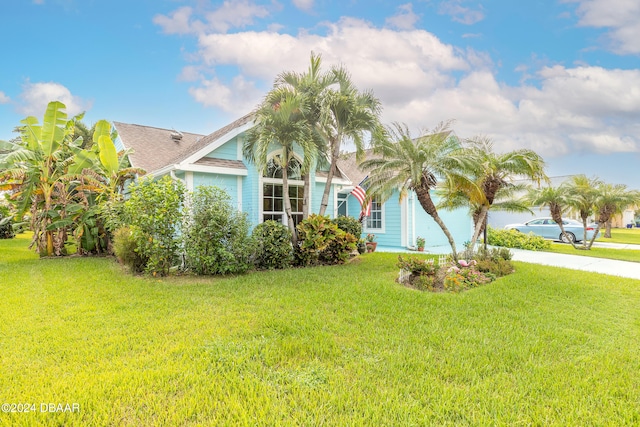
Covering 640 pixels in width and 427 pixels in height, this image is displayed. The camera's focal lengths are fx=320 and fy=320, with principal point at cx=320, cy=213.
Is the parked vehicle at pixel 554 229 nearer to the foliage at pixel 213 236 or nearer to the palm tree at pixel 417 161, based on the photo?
the palm tree at pixel 417 161

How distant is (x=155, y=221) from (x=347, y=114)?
21.3 feet

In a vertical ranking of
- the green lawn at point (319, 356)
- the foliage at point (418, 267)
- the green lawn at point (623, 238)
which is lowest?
the green lawn at point (623, 238)

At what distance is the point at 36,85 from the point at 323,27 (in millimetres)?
12860

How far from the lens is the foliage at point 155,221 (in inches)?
327

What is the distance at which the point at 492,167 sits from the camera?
995 cm

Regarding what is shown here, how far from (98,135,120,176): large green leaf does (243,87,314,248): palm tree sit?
15.8 feet

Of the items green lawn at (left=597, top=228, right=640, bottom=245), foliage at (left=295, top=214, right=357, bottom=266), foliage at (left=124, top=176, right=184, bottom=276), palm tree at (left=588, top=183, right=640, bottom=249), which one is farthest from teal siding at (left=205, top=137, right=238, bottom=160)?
green lawn at (left=597, top=228, right=640, bottom=245)

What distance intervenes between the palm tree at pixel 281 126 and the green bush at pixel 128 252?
13.8ft

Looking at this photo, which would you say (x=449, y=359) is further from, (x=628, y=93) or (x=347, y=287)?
(x=628, y=93)

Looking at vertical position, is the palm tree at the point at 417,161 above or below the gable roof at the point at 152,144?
below

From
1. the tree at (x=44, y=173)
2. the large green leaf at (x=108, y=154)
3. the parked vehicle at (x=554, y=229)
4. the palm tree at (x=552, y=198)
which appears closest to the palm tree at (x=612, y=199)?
the parked vehicle at (x=554, y=229)

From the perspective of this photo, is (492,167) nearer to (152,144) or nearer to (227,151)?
(227,151)

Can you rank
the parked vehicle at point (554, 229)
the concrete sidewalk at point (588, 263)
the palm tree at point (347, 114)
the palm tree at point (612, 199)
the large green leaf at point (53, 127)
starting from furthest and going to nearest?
the parked vehicle at point (554, 229), the palm tree at point (612, 199), the large green leaf at point (53, 127), the concrete sidewalk at point (588, 263), the palm tree at point (347, 114)

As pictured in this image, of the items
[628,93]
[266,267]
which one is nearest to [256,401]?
[266,267]
